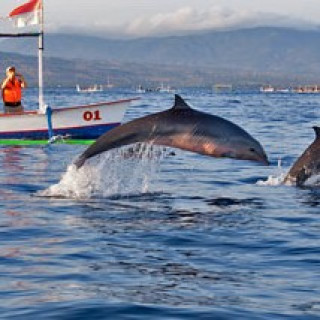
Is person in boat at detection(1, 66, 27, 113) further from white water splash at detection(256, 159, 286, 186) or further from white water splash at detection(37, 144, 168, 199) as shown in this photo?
white water splash at detection(256, 159, 286, 186)

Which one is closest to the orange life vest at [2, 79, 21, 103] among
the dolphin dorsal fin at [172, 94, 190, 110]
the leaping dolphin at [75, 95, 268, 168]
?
the leaping dolphin at [75, 95, 268, 168]

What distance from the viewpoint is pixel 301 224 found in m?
15.5

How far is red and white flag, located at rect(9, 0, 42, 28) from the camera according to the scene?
114ft

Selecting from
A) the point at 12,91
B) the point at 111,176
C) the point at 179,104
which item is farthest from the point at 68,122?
the point at 179,104

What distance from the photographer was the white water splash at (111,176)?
64.1 feet

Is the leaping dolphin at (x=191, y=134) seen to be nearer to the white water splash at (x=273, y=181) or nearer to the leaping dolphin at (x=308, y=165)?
the leaping dolphin at (x=308, y=165)

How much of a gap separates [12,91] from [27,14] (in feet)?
11.5

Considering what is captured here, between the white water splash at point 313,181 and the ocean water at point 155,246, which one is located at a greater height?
the white water splash at point 313,181

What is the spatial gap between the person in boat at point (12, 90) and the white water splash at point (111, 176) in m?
8.12

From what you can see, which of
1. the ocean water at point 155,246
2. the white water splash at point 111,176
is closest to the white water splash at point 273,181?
the ocean water at point 155,246

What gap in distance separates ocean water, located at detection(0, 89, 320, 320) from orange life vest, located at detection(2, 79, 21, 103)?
407 inches

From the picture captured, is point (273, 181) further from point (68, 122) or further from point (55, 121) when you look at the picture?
point (68, 122)

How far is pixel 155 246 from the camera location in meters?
13.4

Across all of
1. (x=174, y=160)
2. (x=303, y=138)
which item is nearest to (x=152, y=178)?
(x=174, y=160)
